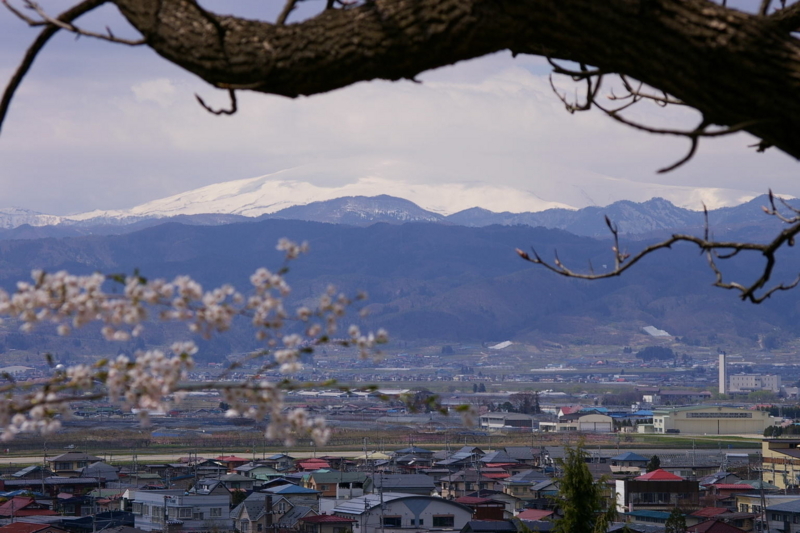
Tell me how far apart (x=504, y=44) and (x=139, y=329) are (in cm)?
83

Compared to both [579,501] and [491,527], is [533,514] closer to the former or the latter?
[491,527]

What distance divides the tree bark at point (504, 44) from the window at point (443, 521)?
62.2ft

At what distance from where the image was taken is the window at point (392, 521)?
19559 millimetres

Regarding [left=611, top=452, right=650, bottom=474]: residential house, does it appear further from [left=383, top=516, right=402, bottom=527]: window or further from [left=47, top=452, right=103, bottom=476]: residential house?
[left=47, top=452, right=103, bottom=476]: residential house

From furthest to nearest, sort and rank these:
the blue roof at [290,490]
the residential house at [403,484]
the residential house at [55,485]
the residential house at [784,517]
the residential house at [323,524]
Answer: the residential house at [55,485] → the residential house at [403,484] → the blue roof at [290,490] → the residential house at [784,517] → the residential house at [323,524]

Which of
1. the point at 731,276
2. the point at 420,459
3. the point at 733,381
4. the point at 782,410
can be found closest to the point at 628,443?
the point at 420,459

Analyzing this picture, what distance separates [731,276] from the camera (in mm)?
188875

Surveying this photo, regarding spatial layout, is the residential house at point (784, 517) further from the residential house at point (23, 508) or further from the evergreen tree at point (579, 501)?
the residential house at point (23, 508)

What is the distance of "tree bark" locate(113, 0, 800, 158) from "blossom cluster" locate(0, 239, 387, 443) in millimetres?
346

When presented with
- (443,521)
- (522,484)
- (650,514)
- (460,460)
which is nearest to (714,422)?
(460,460)

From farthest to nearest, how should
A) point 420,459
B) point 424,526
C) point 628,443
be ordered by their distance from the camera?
point 628,443
point 420,459
point 424,526

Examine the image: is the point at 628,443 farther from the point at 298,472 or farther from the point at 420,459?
the point at 298,472

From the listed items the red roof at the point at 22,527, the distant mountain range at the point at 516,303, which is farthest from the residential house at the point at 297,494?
the distant mountain range at the point at 516,303

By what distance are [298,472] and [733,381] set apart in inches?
3098
